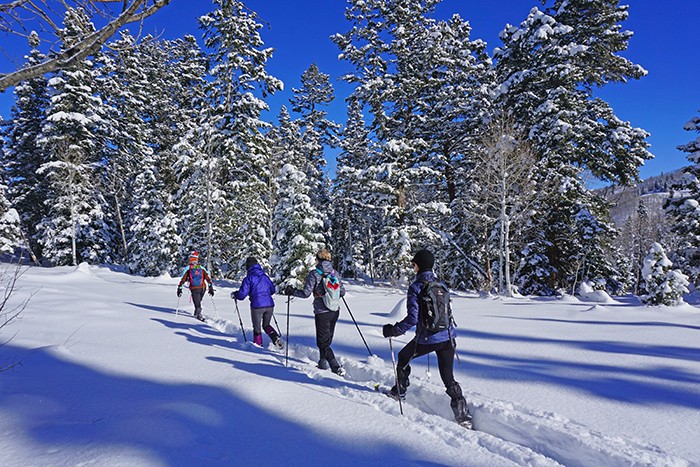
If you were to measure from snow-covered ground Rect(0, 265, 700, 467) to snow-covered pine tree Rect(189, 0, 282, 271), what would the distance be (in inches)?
579

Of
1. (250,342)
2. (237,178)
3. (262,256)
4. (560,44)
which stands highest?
(560,44)

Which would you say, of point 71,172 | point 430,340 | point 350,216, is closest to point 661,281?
point 430,340

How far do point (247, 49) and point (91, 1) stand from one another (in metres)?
23.2

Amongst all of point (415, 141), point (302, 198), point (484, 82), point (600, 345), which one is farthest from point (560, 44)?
point (600, 345)

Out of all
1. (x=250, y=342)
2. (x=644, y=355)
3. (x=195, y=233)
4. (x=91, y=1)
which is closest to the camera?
(x=91, y=1)

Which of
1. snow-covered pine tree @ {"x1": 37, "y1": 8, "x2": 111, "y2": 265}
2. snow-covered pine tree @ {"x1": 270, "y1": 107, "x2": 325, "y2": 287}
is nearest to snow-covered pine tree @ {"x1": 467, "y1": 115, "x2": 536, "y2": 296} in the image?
snow-covered pine tree @ {"x1": 270, "y1": 107, "x2": 325, "y2": 287}

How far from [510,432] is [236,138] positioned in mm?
22631

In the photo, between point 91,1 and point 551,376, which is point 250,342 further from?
point 91,1

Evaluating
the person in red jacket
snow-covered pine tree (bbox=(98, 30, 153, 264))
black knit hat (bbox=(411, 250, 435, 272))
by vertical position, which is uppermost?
snow-covered pine tree (bbox=(98, 30, 153, 264))

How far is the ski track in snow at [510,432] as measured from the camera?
3.44m

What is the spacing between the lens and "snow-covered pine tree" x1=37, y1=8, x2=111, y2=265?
2520 centimetres

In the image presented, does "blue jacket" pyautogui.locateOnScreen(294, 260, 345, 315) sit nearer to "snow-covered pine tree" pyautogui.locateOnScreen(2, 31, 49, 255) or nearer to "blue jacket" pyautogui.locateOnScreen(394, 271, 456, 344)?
"blue jacket" pyautogui.locateOnScreen(394, 271, 456, 344)

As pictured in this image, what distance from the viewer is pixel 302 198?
19422 millimetres

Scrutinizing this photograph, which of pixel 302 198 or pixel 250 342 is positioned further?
pixel 302 198
